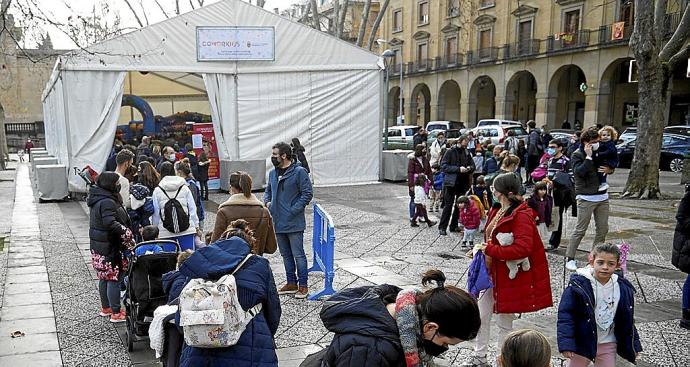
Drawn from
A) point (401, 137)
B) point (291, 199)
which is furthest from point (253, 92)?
point (401, 137)

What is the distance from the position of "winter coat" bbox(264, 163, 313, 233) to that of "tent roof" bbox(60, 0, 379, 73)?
9285 millimetres

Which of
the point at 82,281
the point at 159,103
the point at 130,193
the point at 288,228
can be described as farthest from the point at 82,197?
the point at 159,103

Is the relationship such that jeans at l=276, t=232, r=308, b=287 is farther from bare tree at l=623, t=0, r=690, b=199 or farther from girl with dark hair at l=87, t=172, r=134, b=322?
bare tree at l=623, t=0, r=690, b=199

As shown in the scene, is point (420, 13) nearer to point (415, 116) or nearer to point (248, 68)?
point (415, 116)

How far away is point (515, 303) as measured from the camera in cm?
394

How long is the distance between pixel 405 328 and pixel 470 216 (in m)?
6.69

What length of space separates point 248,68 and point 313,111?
226cm

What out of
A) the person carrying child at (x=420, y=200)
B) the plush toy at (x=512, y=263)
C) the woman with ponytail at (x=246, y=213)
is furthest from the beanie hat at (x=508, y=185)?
the person carrying child at (x=420, y=200)

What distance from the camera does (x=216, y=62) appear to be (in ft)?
48.9

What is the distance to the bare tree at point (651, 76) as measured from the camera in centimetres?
1262

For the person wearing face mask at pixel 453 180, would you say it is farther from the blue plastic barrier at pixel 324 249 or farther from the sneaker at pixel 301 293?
Result: the sneaker at pixel 301 293

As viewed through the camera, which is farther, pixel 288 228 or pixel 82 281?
pixel 82 281

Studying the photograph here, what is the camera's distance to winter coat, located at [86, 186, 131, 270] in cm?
483

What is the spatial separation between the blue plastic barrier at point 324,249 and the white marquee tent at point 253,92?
30.2 ft
